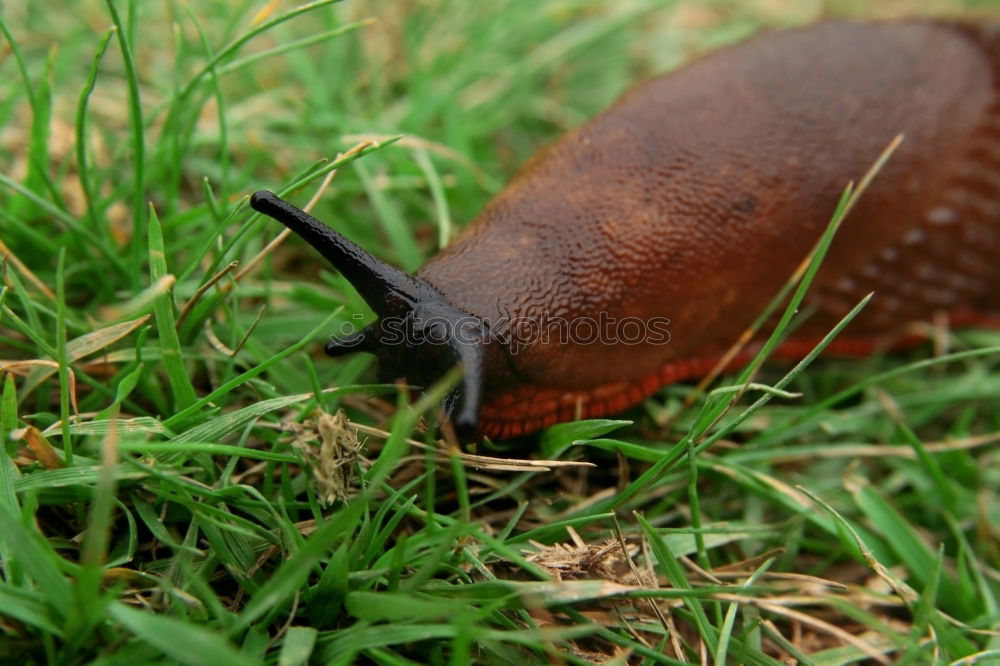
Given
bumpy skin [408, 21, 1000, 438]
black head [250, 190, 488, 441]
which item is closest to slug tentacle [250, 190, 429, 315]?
black head [250, 190, 488, 441]

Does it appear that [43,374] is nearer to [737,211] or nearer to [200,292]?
[200,292]

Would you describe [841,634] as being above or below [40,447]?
below

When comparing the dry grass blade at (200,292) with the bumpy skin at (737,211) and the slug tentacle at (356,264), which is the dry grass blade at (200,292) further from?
the bumpy skin at (737,211)

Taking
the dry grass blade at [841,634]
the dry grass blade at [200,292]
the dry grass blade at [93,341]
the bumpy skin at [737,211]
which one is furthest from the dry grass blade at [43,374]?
the dry grass blade at [841,634]

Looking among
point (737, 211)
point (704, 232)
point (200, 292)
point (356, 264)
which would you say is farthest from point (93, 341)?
point (737, 211)

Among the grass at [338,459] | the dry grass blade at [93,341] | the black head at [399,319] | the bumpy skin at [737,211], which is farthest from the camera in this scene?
the bumpy skin at [737,211]

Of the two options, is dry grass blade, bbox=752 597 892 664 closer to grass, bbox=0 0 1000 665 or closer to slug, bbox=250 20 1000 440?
grass, bbox=0 0 1000 665

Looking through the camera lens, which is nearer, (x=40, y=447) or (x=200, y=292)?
(x=40, y=447)

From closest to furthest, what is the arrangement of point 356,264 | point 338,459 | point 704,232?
point 338,459 → point 356,264 → point 704,232

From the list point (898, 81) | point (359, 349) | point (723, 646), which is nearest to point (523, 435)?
point (359, 349)
